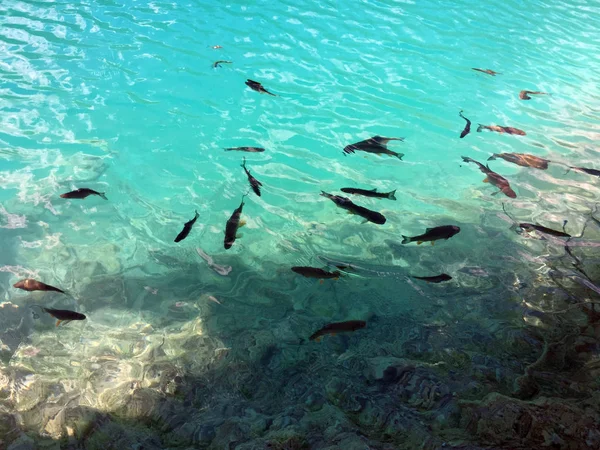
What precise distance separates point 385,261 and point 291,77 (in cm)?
663

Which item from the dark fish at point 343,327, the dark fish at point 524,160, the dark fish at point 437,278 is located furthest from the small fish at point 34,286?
the dark fish at point 524,160

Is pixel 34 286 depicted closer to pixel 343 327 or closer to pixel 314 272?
pixel 314 272

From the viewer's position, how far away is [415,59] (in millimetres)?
11922

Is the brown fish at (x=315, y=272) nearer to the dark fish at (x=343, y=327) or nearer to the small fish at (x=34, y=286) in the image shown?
the dark fish at (x=343, y=327)

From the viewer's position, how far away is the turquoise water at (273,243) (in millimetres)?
3123

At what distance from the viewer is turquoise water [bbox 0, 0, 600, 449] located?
312 cm

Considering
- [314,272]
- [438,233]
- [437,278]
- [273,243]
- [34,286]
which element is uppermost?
[438,233]

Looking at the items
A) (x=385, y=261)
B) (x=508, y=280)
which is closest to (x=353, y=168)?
(x=385, y=261)

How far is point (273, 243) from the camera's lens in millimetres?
5699

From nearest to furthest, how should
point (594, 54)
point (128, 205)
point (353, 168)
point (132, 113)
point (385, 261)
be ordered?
point (385, 261) < point (128, 205) < point (353, 168) < point (132, 113) < point (594, 54)

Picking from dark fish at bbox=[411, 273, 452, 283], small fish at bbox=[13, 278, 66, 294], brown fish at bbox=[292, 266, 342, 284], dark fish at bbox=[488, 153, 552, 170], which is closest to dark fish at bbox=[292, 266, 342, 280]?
brown fish at bbox=[292, 266, 342, 284]

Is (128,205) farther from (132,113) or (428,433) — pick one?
(428,433)

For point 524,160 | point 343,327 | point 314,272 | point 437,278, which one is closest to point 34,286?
point 314,272

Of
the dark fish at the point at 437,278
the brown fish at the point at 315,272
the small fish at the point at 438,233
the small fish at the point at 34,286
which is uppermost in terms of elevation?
the small fish at the point at 438,233
